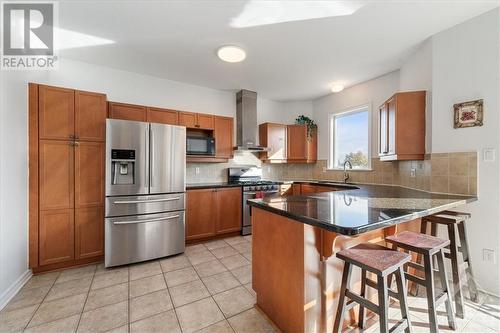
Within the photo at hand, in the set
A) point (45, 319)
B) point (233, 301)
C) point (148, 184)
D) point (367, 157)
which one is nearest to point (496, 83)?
point (367, 157)

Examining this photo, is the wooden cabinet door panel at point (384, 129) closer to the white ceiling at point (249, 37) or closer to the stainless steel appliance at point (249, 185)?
the white ceiling at point (249, 37)

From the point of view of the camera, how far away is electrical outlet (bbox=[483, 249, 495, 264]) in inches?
77.3

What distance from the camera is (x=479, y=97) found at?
204 cm

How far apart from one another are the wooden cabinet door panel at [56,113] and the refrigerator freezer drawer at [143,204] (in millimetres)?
946

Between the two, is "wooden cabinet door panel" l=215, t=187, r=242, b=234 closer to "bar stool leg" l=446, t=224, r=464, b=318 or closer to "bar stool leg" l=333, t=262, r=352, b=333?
"bar stool leg" l=333, t=262, r=352, b=333

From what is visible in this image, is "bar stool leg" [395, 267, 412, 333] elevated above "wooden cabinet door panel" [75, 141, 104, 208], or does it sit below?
below

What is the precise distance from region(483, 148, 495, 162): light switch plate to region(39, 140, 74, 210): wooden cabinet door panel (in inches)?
174

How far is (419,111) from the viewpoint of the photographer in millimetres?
2508

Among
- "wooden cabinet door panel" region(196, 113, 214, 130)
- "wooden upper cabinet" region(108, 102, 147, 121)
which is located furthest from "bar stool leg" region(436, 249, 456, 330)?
"wooden upper cabinet" region(108, 102, 147, 121)

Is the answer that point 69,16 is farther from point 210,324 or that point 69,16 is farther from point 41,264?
point 210,324

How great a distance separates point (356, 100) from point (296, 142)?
1.39 m

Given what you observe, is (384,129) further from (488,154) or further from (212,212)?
(212,212)

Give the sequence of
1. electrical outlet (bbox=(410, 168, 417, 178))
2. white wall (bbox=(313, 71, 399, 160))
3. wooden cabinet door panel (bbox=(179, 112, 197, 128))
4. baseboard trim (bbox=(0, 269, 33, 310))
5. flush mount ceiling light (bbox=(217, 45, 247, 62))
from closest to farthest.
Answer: baseboard trim (bbox=(0, 269, 33, 310)) → flush mount ceiling light (bbox=(217, 45, 247, 62)) → electrical outlet (bbox=(410, 168, 417, 178)) → white wall (bbox=(313, 71, 399, 160)) → wooden cabinet door panel (bbox=(179, 112, 197, 128))

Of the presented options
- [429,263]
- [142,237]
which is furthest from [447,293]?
[142,237]
